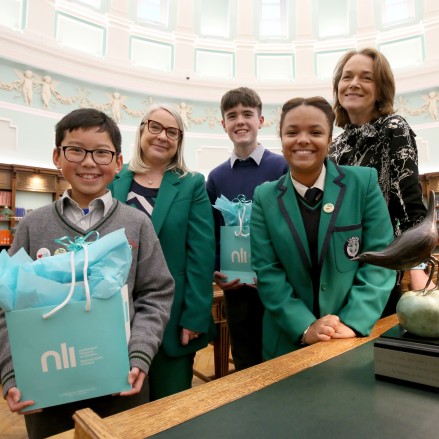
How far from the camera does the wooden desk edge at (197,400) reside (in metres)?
0.67

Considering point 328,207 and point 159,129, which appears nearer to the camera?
point 328,207

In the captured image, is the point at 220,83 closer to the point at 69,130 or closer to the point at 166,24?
the point at 166,24

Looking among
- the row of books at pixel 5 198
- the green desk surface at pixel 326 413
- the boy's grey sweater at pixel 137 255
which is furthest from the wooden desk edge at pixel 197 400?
the row of books at pixel 5 198

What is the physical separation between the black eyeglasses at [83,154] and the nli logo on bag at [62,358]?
27.1 inches

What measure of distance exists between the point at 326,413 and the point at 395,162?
1338 mm

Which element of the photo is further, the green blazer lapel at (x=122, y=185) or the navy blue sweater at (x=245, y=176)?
the navy blue sweater at (x=245, y=176)

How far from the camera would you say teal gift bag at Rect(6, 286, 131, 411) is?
87cm

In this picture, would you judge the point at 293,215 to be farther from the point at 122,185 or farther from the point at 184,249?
the point at 122,185

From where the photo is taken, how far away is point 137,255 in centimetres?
132

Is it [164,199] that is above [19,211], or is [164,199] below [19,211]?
below

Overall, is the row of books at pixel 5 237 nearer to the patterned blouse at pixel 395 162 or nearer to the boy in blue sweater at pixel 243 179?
the boy in blue sweater at pixel 243 179

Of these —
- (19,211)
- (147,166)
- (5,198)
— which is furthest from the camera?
(19,211)

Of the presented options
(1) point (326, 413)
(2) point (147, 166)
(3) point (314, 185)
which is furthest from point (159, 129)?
(1) point (326, 413)

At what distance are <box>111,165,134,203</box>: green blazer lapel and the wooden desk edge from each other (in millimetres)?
1023
